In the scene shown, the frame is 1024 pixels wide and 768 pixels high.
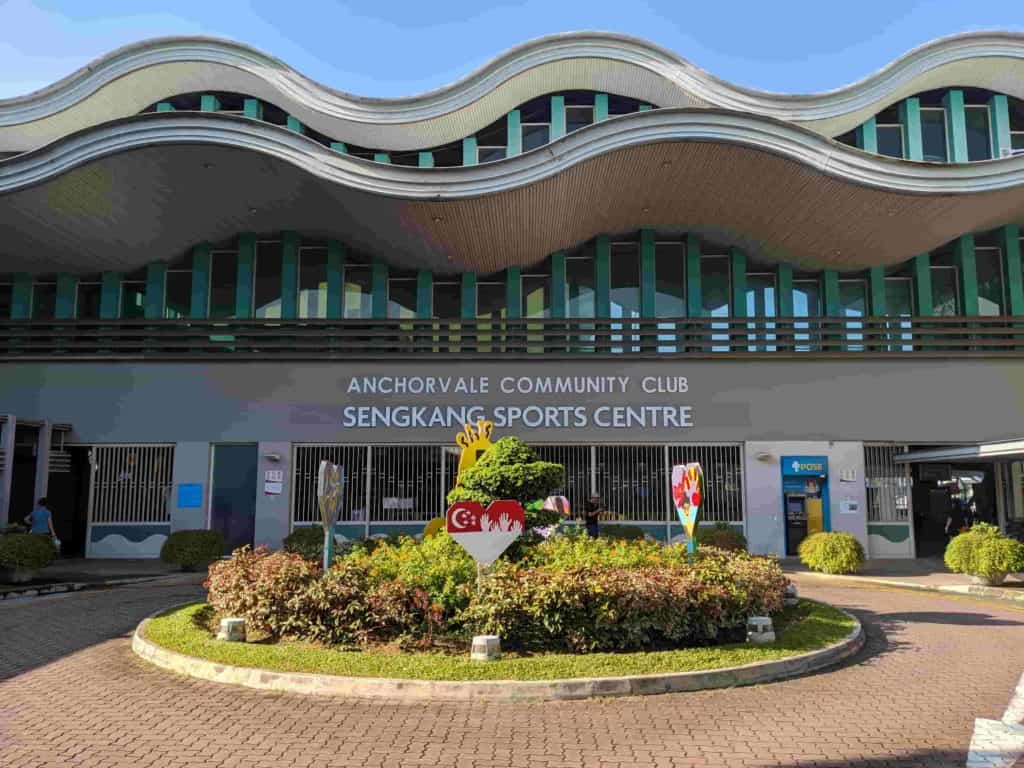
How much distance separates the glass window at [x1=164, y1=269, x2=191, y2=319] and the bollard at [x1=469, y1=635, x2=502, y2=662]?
18.4m

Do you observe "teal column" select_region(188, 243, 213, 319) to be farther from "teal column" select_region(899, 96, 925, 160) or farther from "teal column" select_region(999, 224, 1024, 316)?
"teal column" select_region(999, 224, 1024, 316)

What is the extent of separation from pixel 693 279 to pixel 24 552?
1725 centimetres

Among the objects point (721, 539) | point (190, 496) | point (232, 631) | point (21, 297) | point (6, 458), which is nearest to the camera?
point (232, 631)

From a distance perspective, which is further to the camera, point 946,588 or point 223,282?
point 223,282

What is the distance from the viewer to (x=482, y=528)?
8.75 meters

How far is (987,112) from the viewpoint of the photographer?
82.2ft

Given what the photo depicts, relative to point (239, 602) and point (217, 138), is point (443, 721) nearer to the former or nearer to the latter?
point (239, 602)

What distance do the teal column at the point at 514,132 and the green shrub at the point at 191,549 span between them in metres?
14.8

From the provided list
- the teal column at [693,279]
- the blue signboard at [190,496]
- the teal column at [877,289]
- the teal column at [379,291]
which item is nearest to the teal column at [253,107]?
the teal column at [379,291]

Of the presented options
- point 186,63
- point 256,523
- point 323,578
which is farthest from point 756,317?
point 186,63

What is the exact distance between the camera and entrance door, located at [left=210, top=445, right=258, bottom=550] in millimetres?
21016

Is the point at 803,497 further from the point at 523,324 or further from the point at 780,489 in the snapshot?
the point at 523,324

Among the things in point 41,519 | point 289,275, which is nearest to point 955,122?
point 289,275

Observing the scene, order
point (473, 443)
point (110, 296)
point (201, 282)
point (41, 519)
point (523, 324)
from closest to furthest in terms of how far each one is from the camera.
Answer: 1. point (473, 443)
2. point (41, 519)
3. point (523, 324)
4. point (201, 282)
5. point (110, 296)
